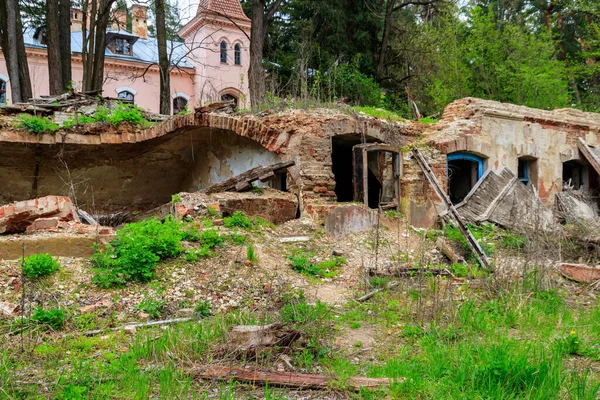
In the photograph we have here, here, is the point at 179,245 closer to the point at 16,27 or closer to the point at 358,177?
the point at 358,177

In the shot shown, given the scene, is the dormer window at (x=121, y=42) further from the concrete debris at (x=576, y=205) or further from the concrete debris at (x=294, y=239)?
the concrete debris at (x=576, y=205)

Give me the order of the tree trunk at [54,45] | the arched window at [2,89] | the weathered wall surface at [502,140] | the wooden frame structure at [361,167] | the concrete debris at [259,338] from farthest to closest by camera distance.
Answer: the arched window at [2,89]
the tree trunk at [54,45]
the weathered wall surface at [502,140]
the wooden frame structure at [361,167]
the concrete debris at [259,338]

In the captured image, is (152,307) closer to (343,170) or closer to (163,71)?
(343,170)

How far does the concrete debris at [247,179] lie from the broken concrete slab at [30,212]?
2649 mm

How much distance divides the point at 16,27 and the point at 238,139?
7.49 m

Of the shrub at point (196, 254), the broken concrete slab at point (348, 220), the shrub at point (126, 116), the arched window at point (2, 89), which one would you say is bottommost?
the shrub at point (196, 254)

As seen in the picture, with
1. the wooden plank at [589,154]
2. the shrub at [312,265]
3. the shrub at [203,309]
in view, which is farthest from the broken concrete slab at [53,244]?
the wooden plank at [589,154]

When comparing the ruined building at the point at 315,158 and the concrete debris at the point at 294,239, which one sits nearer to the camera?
the concrete debris at the point at 294,239

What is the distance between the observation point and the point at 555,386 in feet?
11.8

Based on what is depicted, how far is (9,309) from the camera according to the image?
5.34m

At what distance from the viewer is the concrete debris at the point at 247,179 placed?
9.89 m

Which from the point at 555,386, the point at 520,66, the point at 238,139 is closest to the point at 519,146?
the point at 520,66

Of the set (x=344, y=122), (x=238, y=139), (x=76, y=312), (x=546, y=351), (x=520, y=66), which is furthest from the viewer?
(x=520, y=66)

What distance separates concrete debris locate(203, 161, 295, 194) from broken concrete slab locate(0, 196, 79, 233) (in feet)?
8.69
